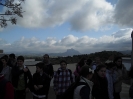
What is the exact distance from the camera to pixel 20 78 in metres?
5.25

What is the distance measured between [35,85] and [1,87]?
2349mm

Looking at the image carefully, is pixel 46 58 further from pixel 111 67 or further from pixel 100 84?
pixel 100 84

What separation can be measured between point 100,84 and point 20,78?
2.43 meters

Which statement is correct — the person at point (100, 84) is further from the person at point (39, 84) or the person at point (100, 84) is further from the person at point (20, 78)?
the person at point (20, 78)

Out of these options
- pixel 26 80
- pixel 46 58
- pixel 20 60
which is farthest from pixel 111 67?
pixel 20 60

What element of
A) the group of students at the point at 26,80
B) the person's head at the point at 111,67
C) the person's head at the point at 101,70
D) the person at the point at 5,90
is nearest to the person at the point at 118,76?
the person's head at the point at 111,67

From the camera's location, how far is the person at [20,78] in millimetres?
5211

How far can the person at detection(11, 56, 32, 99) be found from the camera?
5.21 metres

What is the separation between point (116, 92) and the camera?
17.2 feet

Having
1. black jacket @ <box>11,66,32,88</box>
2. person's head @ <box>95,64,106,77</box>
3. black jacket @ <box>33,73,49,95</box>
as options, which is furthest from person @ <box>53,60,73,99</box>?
person's head @ <box>95,64,106,77</box>

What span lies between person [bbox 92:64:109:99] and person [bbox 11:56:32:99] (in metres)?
2.12

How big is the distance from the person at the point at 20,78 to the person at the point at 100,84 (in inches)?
83.4

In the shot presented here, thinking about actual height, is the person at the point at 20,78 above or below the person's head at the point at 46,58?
below

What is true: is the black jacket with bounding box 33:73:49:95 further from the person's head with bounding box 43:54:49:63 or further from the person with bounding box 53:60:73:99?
the person's head with bounding box 43:54:49:63
